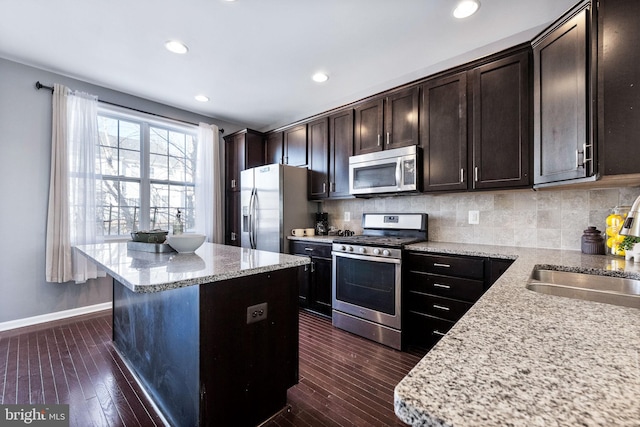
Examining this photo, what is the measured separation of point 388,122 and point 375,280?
163 cm

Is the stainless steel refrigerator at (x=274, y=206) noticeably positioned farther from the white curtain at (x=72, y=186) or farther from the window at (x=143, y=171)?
the white curtain at (x=72, y=186)

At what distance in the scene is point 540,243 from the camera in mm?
2369

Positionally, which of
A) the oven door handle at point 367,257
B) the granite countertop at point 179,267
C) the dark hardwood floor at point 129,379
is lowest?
the dark hardwood floor at point 129,379

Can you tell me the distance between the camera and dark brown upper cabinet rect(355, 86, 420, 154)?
9.13 feet

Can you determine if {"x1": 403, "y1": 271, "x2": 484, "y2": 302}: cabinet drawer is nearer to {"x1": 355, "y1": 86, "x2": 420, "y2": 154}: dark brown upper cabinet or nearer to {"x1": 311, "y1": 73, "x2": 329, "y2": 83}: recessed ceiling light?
{"x1": 355, "y1": 86, "x2": 420, "y2": 154}: dark brown upper cabinet

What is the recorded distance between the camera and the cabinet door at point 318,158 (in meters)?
3.56

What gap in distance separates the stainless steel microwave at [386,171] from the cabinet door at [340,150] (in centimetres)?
13

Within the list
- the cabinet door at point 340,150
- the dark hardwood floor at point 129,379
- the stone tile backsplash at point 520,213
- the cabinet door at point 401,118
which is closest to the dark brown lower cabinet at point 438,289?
the dark hardwood floor at point 129,379

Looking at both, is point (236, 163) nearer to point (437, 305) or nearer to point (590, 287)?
point (437, 305)

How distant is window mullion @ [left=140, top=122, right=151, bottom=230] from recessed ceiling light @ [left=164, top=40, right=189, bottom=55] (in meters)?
1.61

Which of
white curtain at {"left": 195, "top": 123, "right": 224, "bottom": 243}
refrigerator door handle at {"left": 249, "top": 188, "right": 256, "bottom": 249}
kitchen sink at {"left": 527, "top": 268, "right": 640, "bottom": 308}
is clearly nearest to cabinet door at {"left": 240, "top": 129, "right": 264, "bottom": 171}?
white curtain at {"left": 195, "top": 123, "right": 224, "bottom": 243}

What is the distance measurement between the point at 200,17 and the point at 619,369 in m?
2.83

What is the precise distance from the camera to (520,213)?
2469 millimetres

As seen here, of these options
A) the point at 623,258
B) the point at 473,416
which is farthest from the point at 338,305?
the point at 473,416
